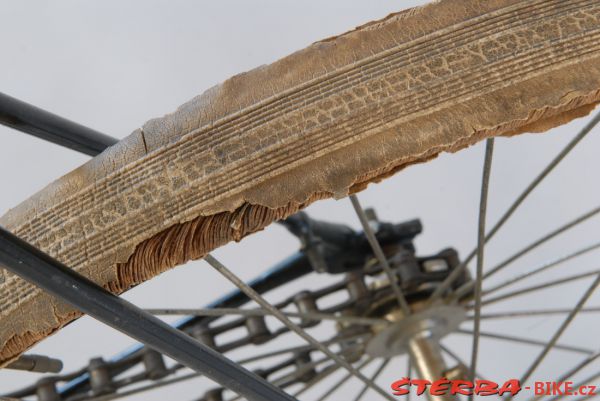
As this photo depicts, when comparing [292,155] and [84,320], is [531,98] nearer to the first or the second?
[292,155]

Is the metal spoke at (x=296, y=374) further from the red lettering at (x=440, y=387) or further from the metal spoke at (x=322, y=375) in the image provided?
the red lettering at (x=440, y=387)

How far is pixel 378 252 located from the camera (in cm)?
71

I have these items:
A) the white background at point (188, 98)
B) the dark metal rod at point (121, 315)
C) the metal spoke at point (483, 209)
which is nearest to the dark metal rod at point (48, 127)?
the dark metal rod at point (121, 315)

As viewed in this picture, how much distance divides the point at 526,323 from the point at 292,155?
49.0 inches

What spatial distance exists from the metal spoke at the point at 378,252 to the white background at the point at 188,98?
59 centimetres

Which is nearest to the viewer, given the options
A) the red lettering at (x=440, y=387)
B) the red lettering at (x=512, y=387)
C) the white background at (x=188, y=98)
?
the red lettering at (x=512, y=387)

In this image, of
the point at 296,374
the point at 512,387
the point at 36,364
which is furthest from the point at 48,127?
the point at 296,374

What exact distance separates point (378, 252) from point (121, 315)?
261 millimetres

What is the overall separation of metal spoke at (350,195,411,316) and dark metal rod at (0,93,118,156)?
172 mm

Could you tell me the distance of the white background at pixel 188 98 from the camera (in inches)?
56.0

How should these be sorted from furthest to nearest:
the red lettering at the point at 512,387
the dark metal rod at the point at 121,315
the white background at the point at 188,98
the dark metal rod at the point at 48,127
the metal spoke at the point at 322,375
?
the white background at the point at 188,98 → the metal spoke at the point at 322,375 → the red lettering at the point at 512,387 → the dark metal rod at the point at 48,127 → the dark metal rod at the point at 121,315

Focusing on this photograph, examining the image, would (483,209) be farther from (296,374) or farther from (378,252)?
(296,374)

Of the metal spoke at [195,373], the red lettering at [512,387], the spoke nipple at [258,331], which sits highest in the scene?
the spoke nipple at [258,331]

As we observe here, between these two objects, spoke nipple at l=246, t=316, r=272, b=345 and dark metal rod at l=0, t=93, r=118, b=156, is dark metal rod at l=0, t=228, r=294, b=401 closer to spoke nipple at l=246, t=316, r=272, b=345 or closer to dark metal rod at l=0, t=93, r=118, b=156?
dark metal rod at l=0, t=93, r=118, b=156
